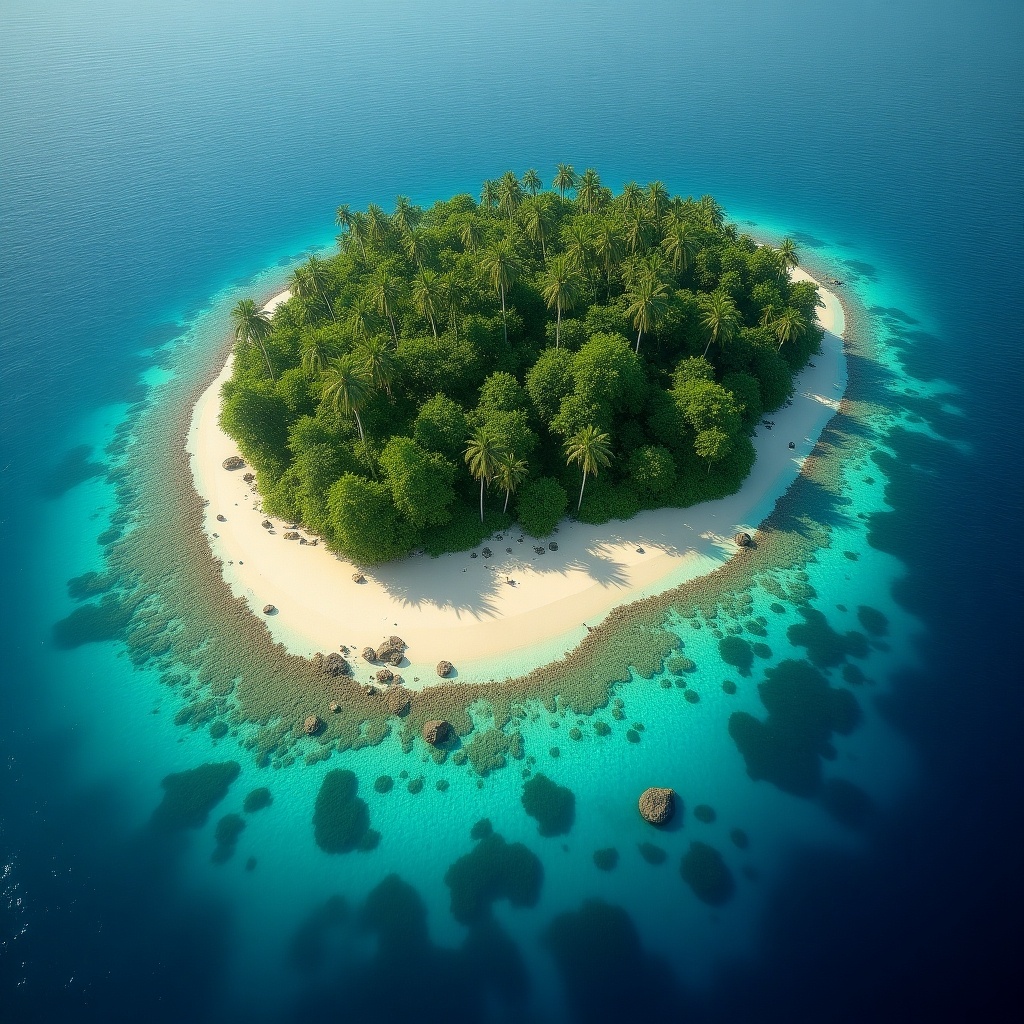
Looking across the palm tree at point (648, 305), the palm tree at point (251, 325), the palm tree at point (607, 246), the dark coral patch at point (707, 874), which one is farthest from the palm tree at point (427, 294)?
the dark coral patch at point (707, 874)

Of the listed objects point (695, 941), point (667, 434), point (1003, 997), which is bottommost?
point (1003, 997)

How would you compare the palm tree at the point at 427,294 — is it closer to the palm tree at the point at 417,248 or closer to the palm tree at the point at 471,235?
the palm tree at the point at 417,248

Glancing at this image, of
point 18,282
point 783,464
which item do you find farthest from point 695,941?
point 18,282

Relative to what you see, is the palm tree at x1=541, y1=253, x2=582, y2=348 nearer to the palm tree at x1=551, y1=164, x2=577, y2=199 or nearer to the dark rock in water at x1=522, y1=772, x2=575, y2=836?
the palm tree at x1=551, y1=164, x2=577, y2=199

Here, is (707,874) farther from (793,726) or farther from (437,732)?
(437,732)

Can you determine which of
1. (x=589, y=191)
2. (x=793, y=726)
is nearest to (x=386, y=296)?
(x=589, y=191)

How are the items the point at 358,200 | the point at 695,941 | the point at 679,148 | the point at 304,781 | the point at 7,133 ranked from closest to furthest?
the point at 695,941, the point at 304,781, the point at 358,200, the point at 679,148, the point at 7,133

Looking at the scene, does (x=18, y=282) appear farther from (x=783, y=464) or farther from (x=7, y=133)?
(x=783, y=464)

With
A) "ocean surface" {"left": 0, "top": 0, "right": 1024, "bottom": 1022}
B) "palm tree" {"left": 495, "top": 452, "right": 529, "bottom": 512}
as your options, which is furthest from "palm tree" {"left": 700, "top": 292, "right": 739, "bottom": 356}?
"palm tree" {"left": 495, "top": 452, "right": 529, "bottom": 512}
